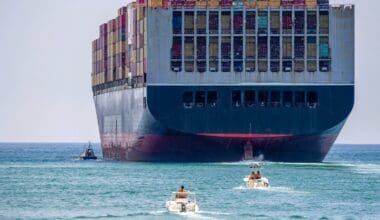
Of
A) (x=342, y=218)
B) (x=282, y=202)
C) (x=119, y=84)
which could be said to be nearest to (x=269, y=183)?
(x=282, y=202)

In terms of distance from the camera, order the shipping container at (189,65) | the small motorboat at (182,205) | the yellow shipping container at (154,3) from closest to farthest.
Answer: the small motorboat at (182,205)
the shipping container at (189,65)
the yellow shipping container at (154,3)

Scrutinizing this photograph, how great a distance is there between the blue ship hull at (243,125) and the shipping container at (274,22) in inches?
198

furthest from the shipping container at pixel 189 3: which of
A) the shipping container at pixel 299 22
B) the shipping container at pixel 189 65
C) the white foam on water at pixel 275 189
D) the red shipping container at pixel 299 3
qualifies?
the white foam on water at pixel 275 189

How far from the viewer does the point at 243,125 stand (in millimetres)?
136500

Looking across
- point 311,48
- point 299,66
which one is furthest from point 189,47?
point 311,48

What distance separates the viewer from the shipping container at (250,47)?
5482 inches

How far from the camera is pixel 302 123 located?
137125 millimetres

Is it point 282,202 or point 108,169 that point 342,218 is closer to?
point 282,202

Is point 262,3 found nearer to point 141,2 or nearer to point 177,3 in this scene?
point 177,3

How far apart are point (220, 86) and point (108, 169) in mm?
12135

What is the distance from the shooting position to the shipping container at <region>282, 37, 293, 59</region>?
456 feet

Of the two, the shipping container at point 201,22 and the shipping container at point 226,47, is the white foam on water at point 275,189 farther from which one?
the shipping container at point 201,22

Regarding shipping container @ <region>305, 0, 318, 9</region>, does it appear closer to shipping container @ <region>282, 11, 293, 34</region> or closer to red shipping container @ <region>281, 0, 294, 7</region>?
red shipping container @ <region>281, 0, 294, 7</region>

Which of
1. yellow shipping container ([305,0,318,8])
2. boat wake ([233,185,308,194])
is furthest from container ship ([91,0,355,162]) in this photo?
boat wake ([233,185,308,194])
